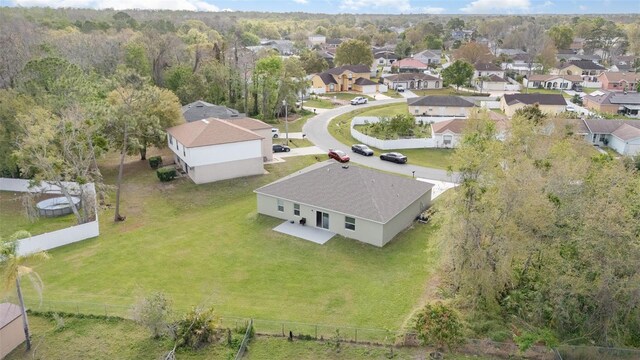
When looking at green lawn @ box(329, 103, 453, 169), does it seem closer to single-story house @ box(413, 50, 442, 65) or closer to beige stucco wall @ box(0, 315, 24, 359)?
beige stucco wall @ box(0, 315, 24, 359)

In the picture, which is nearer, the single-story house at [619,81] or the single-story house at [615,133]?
the single-story house at [615,133]

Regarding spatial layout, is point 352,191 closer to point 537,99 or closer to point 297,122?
point 297,122

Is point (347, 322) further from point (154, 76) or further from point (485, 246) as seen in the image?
point (154, 76)

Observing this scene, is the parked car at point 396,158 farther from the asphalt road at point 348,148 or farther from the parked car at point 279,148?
the parked car at point 279,148

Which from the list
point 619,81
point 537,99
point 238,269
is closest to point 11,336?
point 238,269

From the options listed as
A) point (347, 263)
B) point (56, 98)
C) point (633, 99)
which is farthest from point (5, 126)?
point (633, 99)

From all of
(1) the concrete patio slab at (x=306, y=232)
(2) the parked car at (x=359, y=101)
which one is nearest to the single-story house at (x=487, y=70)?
(2) the parked car at (x=359, y=101)

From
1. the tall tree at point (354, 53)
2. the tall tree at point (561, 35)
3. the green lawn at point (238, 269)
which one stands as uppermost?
the tall tree at point (561, 35)
